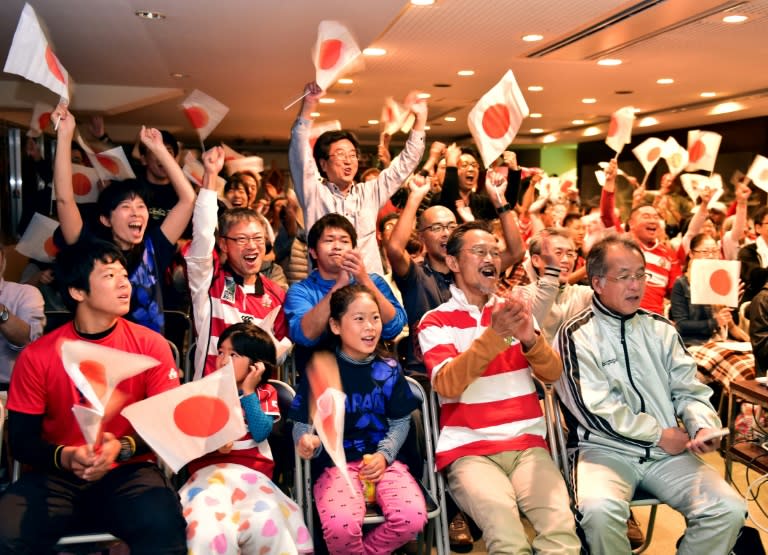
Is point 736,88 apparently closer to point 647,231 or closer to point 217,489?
point 647,231

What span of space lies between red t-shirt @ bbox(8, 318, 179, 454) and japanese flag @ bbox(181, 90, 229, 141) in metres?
1.90

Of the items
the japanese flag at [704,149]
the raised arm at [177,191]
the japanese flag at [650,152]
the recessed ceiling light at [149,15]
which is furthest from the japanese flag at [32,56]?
the japanese flag at [650,152]

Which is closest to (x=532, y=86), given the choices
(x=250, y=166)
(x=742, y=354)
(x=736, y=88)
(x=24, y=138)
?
(x=736, y=88)

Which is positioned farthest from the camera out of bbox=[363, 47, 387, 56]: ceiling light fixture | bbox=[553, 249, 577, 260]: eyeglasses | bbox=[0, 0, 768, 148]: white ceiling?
bbox=[363, 47, 387, 56]: ceiling light fixture

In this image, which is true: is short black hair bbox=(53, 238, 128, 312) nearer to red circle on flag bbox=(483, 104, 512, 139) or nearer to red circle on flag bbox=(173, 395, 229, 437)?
red circle on flag bbox=(173, 395, 229, 437)

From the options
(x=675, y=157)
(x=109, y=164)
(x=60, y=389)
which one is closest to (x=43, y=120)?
(x=109, y=164)

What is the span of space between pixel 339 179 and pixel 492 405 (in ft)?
5.24

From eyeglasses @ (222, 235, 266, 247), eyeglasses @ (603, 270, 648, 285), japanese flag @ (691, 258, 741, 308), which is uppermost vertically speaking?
eyeglasses @ (222, 235, 266, 247)

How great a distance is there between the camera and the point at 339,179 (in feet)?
13.2

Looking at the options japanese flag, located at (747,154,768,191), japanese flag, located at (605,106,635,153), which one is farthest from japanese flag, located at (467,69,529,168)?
japanese flag, located at (747,154,768,191)

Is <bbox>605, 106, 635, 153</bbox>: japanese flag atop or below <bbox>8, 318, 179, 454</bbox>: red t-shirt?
atop

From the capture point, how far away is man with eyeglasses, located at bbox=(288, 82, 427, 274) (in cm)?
391

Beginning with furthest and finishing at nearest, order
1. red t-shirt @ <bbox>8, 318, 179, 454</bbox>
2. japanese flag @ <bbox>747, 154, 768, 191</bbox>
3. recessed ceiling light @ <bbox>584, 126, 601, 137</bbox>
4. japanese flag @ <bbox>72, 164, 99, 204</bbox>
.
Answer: recessed ceiling light @ <bbox>584, 126, 601, 137</bbox>, japanese flag @ <bbox>747, 154, 768, 191</bbox>, japanese flag @ <bbox>72, 164, 99, 204</bbox>, red t-shirt @ <bbox>8, 318, 179, 454</bbox>

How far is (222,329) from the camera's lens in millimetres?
3234
